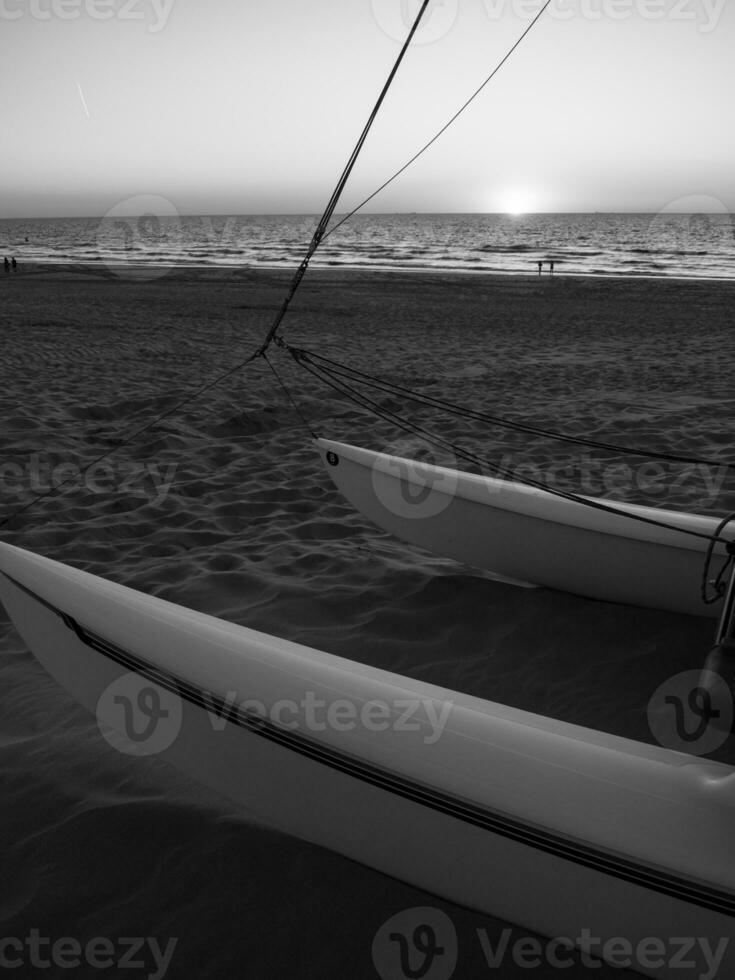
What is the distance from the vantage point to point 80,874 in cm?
256

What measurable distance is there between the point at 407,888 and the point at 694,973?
0.90 meters

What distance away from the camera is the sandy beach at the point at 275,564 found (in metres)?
2.48

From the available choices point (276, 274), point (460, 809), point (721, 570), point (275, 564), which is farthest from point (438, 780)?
point (276, 274)

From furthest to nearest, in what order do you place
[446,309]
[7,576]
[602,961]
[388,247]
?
[388,247] → [446,309] → [7,576] → [602,961]

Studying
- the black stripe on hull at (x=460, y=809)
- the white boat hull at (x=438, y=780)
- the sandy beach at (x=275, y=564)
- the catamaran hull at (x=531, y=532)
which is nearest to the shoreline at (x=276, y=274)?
the sandy beach at (x=275, y=564)

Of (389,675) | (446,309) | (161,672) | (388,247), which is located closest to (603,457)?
(389,675)

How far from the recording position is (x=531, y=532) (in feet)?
14.2

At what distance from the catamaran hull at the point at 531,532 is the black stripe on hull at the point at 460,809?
85.2 inches

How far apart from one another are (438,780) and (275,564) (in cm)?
279

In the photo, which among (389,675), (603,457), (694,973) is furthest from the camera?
(603,457)

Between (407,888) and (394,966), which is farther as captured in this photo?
(407,888)

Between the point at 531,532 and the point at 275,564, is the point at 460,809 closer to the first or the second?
the point at 531,532

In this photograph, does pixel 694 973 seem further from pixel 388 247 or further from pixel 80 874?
pixel 388 247

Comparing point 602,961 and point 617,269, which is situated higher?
point 617,269
